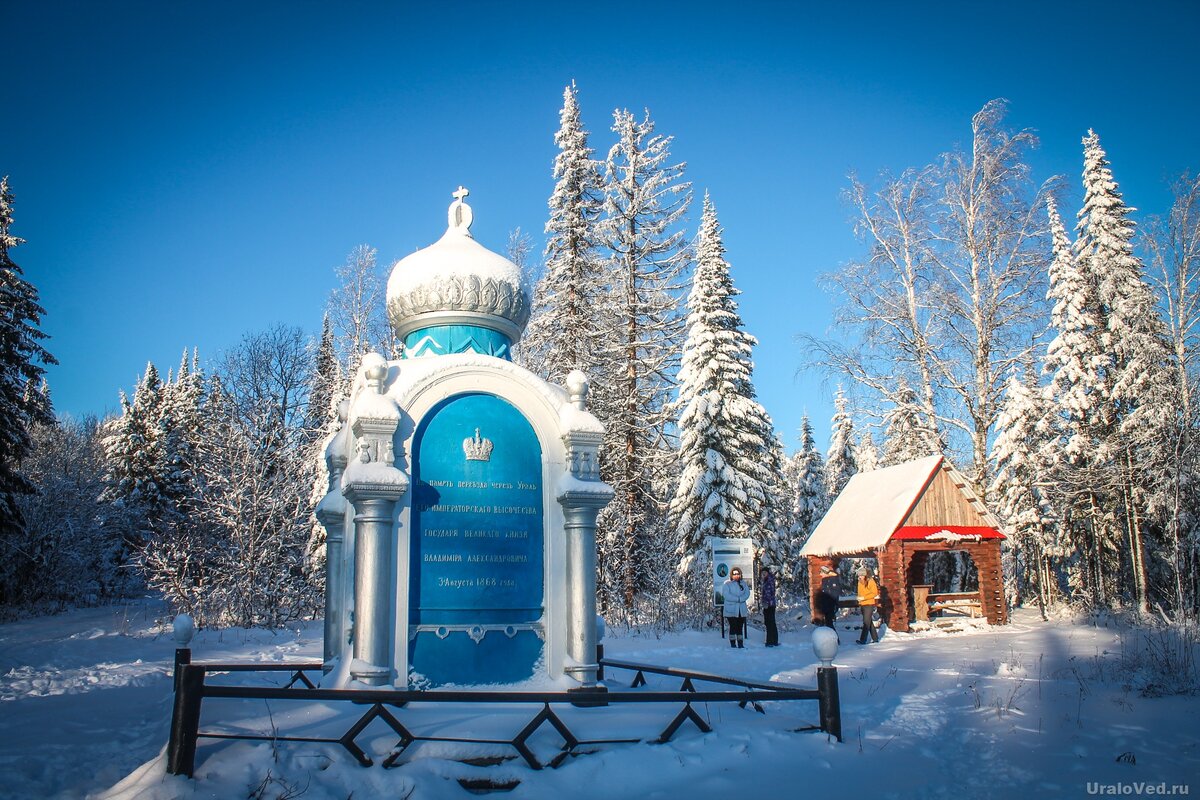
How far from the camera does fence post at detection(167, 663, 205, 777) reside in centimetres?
533

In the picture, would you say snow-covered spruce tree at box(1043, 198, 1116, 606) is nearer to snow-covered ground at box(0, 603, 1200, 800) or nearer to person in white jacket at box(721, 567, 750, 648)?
person in white jacket at box(721, 567, 750, 648)

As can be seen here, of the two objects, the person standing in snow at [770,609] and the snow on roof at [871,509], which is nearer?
the person standing in snow at [770,609]

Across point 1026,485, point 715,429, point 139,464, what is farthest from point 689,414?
point 139,464

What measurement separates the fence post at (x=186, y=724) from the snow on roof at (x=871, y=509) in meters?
16.6

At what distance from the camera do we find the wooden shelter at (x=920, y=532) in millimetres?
19062

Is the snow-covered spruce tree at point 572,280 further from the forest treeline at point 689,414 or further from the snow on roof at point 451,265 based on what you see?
the snow on roof at point 451,265

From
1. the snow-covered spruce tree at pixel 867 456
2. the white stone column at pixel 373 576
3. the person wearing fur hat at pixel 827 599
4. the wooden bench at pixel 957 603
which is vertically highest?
the snow-covered spruce tree at pixel 867 456

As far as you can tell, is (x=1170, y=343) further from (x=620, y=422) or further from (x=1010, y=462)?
(x=620, y=422)

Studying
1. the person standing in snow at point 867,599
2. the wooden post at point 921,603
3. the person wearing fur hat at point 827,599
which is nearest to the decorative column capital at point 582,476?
the person wearing fur hat at point 827,599

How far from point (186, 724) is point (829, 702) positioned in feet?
16.6

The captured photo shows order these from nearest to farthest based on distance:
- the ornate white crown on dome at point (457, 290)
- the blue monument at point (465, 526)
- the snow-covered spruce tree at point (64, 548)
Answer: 1. the blue monument at point (465, 526)
2. the ornate white crown on dome at point (457, 290)
3. the snow-covered spruce tree at point (64, 548)

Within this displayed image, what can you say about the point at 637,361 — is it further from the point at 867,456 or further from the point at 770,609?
the point at 867,456

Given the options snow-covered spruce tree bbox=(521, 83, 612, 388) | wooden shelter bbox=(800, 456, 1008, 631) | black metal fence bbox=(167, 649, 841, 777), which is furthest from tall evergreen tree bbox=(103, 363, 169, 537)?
black metal fence bbox=(167, 649, 841, 777)

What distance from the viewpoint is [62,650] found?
614 inches
